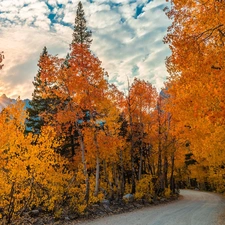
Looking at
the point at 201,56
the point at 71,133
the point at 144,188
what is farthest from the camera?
the point at 144,188

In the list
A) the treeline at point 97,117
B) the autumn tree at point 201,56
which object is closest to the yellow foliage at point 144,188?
the treeline at point 97,117

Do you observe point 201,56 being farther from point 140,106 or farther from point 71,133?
point 140,106

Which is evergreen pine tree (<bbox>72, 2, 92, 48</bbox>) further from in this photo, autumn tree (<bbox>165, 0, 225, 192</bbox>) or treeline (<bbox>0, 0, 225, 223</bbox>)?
autumn tree (<bbox>165, 0, 225, 192</bbox>)

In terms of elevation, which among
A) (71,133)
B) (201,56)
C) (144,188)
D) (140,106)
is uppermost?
(140,106)

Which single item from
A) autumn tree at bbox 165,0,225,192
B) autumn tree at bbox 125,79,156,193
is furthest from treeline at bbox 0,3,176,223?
autumn tree at bbox 165,0,225,192

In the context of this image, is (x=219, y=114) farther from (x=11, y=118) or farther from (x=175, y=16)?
(x=11, y=118)

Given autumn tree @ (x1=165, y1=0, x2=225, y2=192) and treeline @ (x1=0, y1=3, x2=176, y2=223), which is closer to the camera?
autumn tree @ (x1=165, y1=0, x2=225, y2=192)

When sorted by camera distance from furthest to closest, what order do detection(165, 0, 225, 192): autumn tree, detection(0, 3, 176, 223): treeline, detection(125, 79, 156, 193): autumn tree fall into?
1. detection(125, 79, 156, 193): autumn tree
2. detection(0, 3, 176, 223): treeline
3. detection(165, 0, 225, 192): autumn tree

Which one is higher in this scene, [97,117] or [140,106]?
[140,106]

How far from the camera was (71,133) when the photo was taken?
17547mm

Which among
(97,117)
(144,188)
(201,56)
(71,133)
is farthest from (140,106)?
(201,56)

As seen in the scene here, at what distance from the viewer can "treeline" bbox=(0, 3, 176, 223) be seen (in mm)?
11883

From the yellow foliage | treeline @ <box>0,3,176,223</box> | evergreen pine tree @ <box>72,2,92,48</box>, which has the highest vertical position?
evergreen pine tree @ <box>72,2,92,48</box>

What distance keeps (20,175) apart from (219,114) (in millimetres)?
9044
